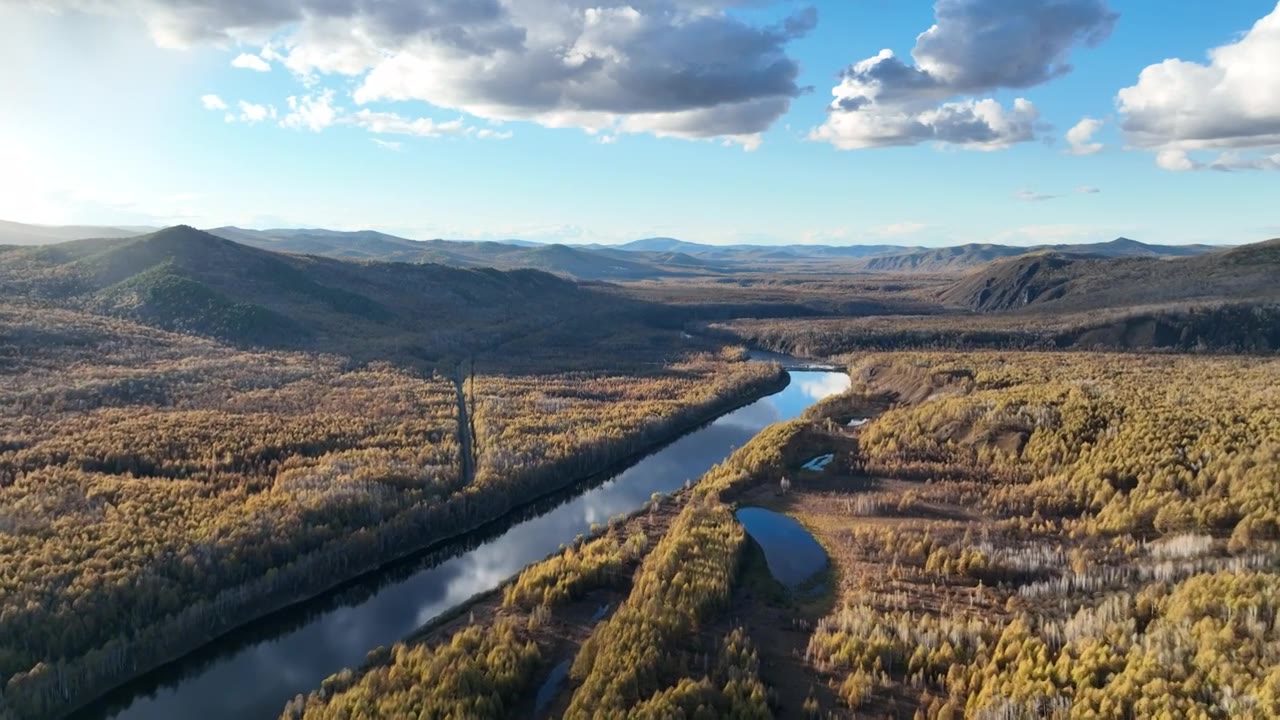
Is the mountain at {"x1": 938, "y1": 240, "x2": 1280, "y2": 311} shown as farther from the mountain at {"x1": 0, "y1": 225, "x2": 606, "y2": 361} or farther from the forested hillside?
the mountain at {"x1": 0, "y1": 225, "x2": 606, "y2": 361}

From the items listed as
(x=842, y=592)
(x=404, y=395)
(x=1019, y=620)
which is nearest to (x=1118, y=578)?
(x=1019, y=620)

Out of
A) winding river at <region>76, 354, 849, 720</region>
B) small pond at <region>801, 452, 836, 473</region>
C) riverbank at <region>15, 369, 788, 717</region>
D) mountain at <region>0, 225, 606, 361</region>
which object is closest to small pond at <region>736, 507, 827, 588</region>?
winding river at <region>76, 354, 849, 720</region>

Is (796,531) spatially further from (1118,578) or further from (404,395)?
(404,395)

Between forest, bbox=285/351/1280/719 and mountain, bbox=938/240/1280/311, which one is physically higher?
mountain, bbox=938/240/1280/311

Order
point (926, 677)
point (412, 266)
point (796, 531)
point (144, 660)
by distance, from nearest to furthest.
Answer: point (926, 677)
point (144, 660)
point (796, 531)
point (412, 266)

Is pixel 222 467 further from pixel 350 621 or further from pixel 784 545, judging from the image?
pixel 784 545

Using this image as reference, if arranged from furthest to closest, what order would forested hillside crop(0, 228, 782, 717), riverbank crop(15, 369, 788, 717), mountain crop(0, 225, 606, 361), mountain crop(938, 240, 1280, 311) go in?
mountain crop(938, 240, 1280, 311), mountain crop(0, 225, 606, 361), forested hillside crop(0, 228, 782, 717), riverbank crop(15, 369, 788, 717)

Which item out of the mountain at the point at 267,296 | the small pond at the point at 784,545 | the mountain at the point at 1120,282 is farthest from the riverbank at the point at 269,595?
the mountain at the point at 1120,282
